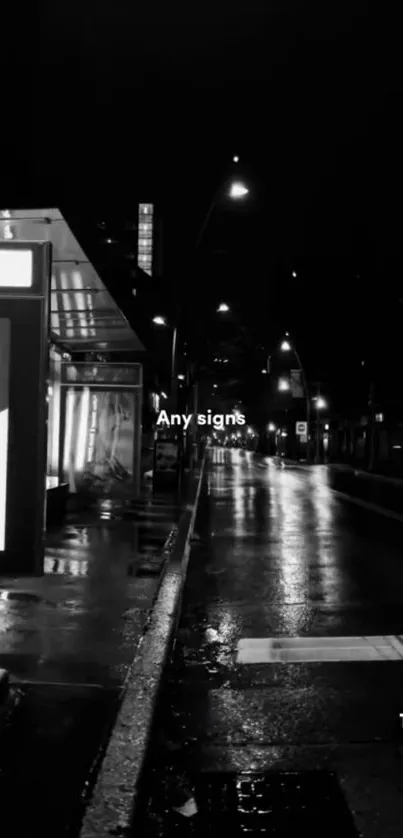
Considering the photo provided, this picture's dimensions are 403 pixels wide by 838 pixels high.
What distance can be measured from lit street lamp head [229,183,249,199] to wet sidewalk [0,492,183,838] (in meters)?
10.6

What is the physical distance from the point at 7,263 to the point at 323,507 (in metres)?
19.8

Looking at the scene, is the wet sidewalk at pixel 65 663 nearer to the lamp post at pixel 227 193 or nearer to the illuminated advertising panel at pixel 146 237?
the lamp post at pixel 227 193

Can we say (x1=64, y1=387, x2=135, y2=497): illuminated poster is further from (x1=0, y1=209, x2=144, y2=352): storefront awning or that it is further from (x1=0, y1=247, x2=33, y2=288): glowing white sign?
(x1=0, y1=247, x2=33, y2=288): glowing white sign

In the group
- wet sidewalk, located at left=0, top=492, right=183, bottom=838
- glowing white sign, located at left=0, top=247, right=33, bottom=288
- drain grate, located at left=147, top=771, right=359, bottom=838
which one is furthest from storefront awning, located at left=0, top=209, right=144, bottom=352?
drain grate, located at left=147, top=771, right=359, bottom=838

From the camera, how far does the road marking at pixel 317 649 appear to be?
7.46m

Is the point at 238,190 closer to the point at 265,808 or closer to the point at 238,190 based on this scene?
the point at 238,190

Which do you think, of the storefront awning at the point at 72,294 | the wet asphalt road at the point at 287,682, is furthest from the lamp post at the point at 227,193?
the wet asphalt road at the point at 287,682

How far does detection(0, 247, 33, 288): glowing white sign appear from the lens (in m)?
4.50

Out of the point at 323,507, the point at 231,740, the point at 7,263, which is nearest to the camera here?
the point at 7,263

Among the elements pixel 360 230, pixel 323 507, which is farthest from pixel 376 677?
pixel 360 230

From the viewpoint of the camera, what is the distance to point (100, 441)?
18.9 metres

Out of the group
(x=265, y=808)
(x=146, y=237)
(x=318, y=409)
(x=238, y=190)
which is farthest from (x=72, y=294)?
(x=318, y=409)

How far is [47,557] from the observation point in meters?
11.8

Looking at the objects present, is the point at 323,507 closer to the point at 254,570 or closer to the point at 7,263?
the point at 254,570
